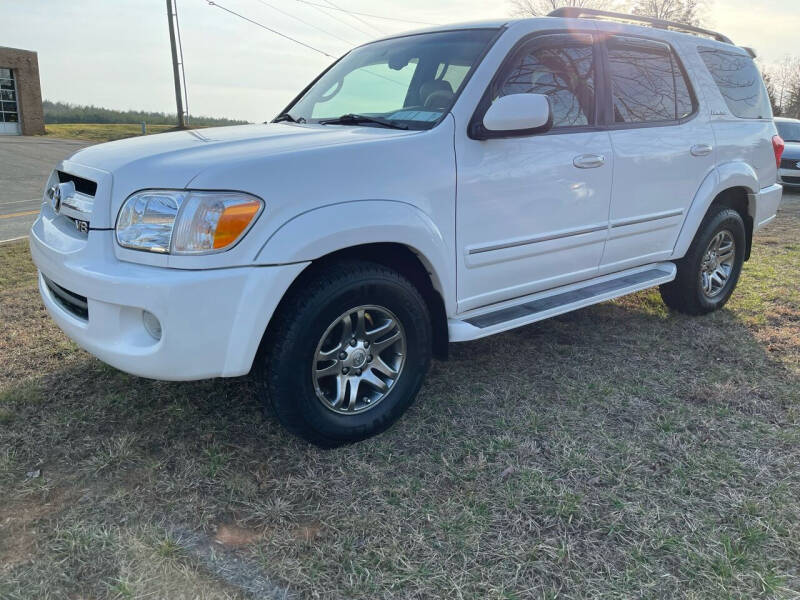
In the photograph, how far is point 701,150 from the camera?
4.25m

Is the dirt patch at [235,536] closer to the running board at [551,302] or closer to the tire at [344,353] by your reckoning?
the tire at [344,353]

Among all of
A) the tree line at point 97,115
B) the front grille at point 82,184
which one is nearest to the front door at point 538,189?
the front grille at point 82,184

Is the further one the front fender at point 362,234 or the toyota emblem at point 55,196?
the toyota emblem at point 55,196

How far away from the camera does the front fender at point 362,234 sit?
2.45 metres

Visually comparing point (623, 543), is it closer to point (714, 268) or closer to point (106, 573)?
point (106, 573)

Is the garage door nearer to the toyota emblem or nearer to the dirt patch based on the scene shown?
the toyota emblem

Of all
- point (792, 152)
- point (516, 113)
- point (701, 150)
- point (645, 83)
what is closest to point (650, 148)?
point (645, 83)

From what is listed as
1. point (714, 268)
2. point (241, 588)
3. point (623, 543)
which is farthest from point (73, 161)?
point (714, 268)

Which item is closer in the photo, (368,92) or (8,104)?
(368,92)

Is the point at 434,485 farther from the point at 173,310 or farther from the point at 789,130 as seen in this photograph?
the point at 789,130

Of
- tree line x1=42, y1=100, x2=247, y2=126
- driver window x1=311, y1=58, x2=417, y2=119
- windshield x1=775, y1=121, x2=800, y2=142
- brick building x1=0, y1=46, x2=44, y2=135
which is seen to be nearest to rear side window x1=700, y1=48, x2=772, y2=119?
driver window x1=311, y1=58, x2=417, y2=119

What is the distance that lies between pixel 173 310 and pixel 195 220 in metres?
0.35

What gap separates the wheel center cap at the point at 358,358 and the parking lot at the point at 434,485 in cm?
39

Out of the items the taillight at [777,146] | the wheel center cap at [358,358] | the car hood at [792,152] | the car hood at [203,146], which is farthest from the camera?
the car hood at [792,152]
